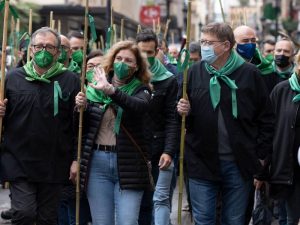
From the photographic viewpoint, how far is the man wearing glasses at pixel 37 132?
7125 millimetres

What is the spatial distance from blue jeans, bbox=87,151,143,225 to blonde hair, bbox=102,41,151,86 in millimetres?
674

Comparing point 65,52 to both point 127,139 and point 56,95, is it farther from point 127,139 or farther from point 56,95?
point 127,139

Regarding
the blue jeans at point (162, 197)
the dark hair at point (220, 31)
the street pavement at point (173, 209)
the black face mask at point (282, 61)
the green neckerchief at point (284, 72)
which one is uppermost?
the dark hair at point (220, 31)

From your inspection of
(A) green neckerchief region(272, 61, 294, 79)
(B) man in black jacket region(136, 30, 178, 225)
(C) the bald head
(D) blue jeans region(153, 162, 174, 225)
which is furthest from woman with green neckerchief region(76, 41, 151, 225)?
(A) green neckerchief region(272, 61, 294, 79)

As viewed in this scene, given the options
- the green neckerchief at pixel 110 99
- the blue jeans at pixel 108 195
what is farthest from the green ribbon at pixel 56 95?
the blue jeans at pixel 108 195

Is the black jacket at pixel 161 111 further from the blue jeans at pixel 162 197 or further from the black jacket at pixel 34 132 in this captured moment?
the black jacket at pixel 34 132

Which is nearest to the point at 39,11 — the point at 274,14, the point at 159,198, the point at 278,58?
Result: the point at 274,14

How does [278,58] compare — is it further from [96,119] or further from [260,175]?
[96,119]

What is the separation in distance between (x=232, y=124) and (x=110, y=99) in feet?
3.03

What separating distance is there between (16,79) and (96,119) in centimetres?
77

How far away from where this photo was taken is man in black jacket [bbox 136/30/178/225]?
807 cm

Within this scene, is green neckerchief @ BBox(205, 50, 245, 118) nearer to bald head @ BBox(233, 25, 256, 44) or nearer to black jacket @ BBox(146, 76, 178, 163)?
black jacket @ BBox(146, 76, 178, 163)

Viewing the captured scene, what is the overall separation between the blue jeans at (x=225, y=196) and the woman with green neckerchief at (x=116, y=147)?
0.41 meters

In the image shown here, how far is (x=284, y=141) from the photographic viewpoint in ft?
24.8
